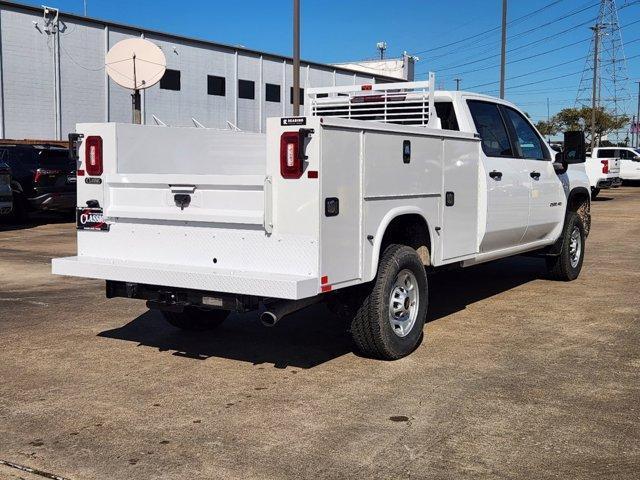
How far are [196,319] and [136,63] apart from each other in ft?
23.1

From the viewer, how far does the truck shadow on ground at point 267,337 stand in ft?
20.2

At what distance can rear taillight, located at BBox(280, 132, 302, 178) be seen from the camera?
488 centimetres

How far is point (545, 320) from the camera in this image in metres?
7.44

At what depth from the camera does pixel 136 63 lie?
41.3ft

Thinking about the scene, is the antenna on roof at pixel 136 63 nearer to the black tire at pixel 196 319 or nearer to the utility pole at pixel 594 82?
the black tire at pixel 196 319

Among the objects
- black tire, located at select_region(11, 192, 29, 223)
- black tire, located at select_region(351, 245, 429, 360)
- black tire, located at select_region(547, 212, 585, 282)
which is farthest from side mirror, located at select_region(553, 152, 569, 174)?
black tire, located at select_region(11, 192, 29, 223)

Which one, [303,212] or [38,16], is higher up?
[38,16]

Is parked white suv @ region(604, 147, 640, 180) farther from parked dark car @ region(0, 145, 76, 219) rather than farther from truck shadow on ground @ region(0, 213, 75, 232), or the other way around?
parked dark car @ region(0, 145, 76, 219)

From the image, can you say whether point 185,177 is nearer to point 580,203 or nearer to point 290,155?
point 290,155

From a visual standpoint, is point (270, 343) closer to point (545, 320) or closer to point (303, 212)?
point (303, 212)

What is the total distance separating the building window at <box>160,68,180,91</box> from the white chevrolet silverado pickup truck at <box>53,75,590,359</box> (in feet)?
76.4

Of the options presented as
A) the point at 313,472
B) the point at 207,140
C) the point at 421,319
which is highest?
the point at 207,140

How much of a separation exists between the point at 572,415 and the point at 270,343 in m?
2.69

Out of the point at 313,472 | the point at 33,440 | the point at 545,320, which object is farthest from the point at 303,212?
the point at 545,320
